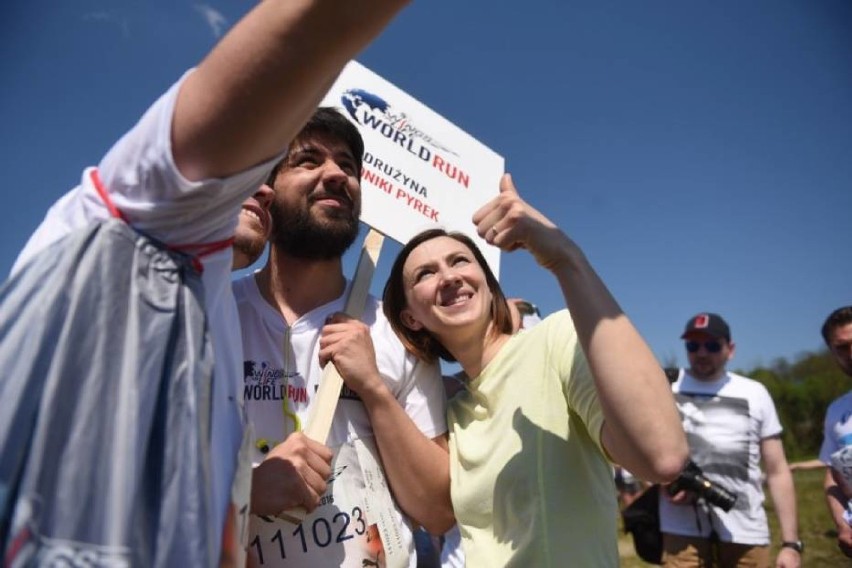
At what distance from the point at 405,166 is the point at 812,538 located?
8.26 meters

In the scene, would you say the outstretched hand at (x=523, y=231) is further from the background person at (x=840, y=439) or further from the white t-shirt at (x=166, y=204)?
the background person at (x=840, y=439)

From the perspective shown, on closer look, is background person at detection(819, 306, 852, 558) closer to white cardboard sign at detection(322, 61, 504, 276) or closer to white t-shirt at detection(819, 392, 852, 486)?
white t-shirt at detection(819, 392, 852, 486)

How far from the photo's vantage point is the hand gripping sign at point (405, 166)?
2309 millimetres

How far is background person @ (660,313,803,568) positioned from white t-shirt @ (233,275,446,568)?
9.63 ft

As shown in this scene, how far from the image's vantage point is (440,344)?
2158mm

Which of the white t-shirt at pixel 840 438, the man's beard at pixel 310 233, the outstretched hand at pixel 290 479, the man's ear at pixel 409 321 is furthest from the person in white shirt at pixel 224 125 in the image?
the white t-shirt at pixel 840 438

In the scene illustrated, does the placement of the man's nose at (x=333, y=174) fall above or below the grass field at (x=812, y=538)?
above

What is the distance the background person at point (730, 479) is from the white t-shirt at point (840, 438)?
1.08 feet

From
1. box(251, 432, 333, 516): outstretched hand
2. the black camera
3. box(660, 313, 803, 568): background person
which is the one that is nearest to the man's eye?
box(251, 432, 333, 516): outstretched hand

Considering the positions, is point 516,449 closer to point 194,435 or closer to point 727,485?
point 194,435

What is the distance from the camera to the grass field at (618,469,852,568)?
6590 millimetres

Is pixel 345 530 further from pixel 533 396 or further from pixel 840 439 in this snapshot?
pixel 840 439

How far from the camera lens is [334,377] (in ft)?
5.83

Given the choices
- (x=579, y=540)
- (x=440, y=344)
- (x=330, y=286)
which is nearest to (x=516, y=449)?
(x=579, y=540)
